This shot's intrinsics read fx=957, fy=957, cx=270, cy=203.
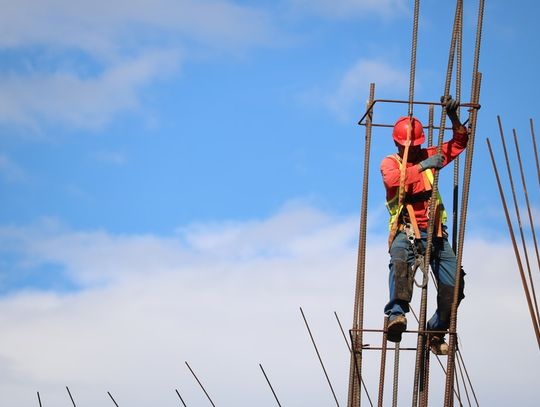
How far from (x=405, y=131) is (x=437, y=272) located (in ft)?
5.28

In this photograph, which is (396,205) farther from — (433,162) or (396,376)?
(396,376)

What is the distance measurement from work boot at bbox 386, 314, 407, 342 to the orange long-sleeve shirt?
1054 millimetres

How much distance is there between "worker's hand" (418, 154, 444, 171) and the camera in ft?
33.3

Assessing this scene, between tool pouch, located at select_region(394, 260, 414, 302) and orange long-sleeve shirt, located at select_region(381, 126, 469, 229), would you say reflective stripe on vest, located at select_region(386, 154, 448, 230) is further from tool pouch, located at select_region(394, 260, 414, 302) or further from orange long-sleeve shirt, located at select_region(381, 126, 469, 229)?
tool pouch, located at select_region(394, 260, 414, 302)

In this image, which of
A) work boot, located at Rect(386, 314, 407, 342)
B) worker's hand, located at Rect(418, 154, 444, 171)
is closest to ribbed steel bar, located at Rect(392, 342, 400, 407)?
work boot, located at Rect(386, 314, 407, 342)

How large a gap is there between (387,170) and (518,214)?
8.80ft

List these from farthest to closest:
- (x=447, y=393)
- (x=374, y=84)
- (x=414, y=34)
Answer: (x=374, y=84) < (x=414, y=34) < (x=447, y=393)

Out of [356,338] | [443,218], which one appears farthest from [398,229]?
[356,338]

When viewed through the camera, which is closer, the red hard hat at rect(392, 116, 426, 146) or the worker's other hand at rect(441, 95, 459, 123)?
the worker's other hand at rect(441, 95, 459, 123)

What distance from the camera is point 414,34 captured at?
10.5 metres

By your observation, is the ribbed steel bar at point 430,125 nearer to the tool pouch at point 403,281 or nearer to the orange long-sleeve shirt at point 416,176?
the orange long-sleeve shirt at point 416,176

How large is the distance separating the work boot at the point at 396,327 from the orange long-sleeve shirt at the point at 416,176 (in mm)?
1054

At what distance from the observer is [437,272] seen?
34.7 feet

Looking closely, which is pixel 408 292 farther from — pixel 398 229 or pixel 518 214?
pixel 518 214
